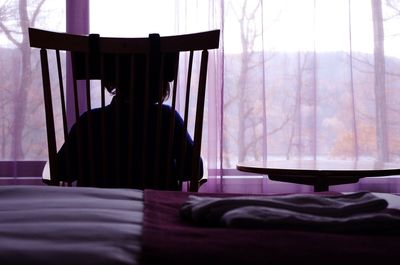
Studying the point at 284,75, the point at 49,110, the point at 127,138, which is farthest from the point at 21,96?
the point at 284,75

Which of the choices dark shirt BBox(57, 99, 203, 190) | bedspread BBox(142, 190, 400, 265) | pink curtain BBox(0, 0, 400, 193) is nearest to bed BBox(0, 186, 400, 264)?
bedspread BBox(142, 190, 400, 265)

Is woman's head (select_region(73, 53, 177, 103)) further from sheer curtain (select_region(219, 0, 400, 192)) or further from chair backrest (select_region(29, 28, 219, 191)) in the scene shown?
sheer curtain (select_region(219, 0, 400, 192))

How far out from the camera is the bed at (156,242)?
0.52 m

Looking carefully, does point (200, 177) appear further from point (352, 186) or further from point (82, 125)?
point (352, 186)

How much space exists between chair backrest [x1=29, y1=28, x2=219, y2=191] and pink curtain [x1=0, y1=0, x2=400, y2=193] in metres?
0.91

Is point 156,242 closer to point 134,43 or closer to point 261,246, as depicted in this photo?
point 261,246

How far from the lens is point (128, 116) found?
1.58 m

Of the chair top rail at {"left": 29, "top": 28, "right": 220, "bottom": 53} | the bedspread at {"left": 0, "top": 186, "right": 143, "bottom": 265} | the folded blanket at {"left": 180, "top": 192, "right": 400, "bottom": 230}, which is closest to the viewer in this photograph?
the bedspread at {"left": 0, "top": 186, "right": 143, "bottom": 265}

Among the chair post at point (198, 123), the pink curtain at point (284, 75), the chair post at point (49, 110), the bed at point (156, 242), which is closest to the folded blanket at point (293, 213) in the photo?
the bed at point (156, 242)

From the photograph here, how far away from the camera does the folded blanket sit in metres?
0.62

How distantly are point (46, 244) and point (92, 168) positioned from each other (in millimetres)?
945

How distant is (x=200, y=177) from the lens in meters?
1.54

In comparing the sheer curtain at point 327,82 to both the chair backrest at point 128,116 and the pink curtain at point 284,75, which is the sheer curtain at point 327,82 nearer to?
the pink curtain at point 284,75

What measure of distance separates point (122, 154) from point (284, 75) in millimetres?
1267
